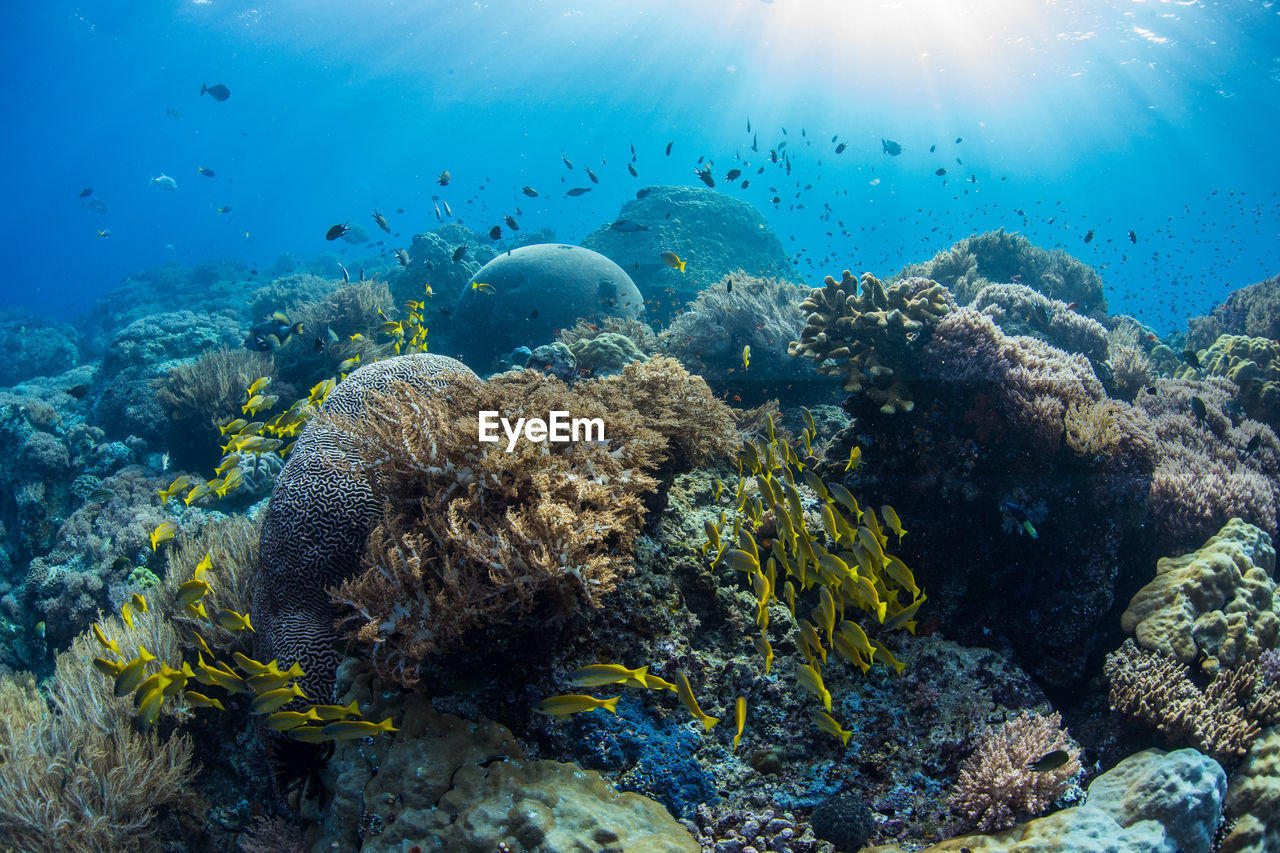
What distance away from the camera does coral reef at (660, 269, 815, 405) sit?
8430mm

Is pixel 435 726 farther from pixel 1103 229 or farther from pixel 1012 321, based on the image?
pixel 1103 229

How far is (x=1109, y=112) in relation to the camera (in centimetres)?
5425

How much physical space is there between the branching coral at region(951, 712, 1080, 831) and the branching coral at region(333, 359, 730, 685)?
241cm

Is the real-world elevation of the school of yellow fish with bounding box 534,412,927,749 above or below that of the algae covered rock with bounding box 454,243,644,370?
below

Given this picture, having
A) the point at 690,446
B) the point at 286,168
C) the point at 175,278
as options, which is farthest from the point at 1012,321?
the point at 286,168

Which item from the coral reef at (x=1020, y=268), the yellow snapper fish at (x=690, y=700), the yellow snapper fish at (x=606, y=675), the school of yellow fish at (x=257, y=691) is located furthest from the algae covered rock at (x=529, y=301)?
the yellow snapper fish at (x=606, y=675)

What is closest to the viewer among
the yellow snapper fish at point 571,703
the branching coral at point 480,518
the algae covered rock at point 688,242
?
the yellow snapper fish at point 571,703

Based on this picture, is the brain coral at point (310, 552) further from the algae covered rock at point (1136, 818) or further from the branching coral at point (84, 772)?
the algae covered rock at point (1136, 818)

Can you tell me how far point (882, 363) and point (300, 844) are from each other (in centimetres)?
589

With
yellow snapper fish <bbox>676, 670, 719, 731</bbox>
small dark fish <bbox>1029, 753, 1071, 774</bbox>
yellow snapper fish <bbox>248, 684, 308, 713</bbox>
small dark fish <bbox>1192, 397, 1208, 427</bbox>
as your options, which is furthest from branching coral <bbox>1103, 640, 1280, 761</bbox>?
yellow snapper fish <bbox>248, 684, 308, 713</bbox>

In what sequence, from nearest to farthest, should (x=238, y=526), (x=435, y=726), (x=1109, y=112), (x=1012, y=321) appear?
(x=435, y=726) < (x=238, y=526) < (x=1012, y=321) < (x=1109, y=112)

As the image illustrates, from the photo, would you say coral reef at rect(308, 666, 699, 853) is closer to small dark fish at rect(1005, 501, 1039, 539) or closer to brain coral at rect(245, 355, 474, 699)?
brain coral at rect(245, 355, 474, 699)

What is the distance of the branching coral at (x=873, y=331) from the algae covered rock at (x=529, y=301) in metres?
6.63

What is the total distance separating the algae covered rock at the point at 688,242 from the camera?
1816 centimetres
